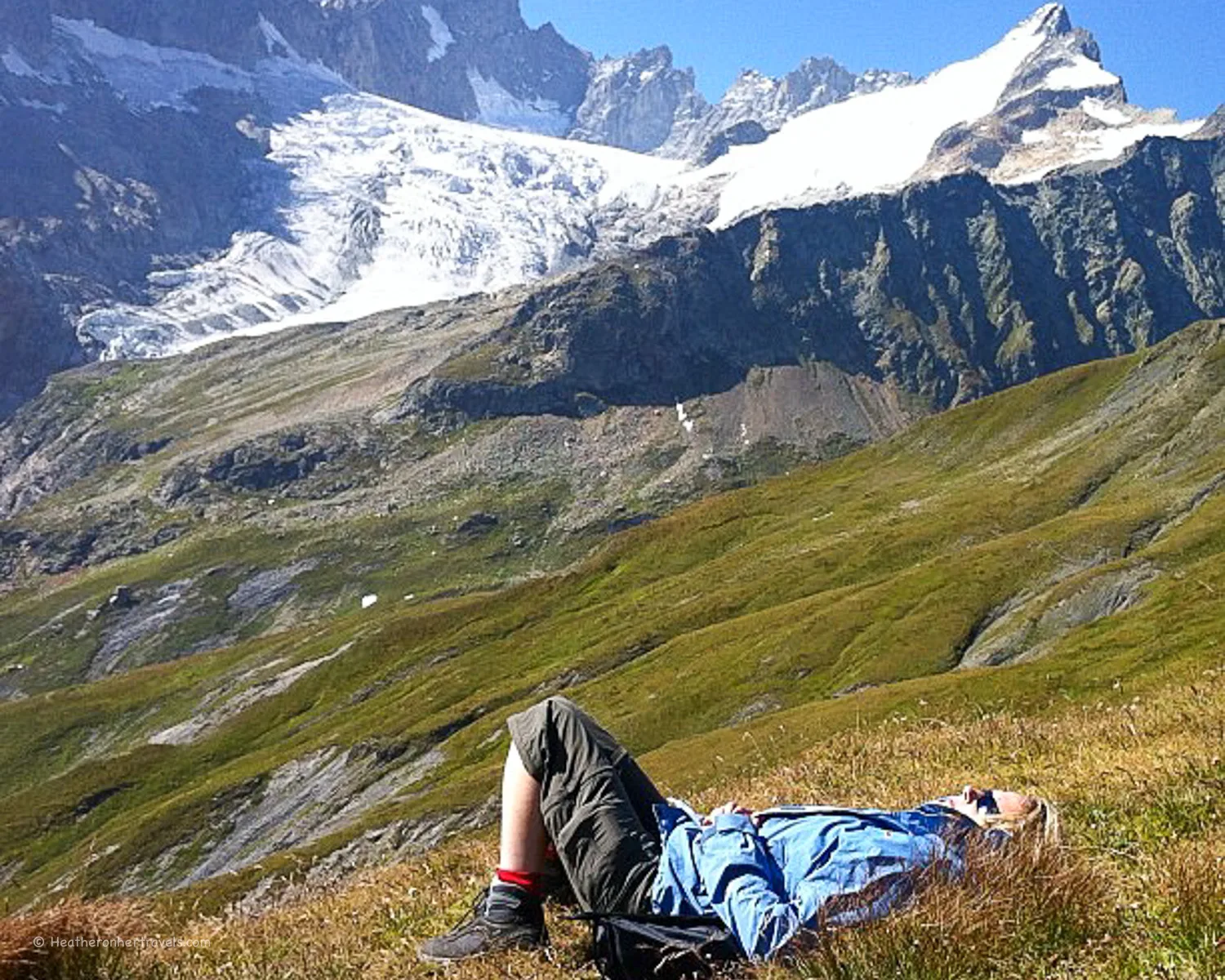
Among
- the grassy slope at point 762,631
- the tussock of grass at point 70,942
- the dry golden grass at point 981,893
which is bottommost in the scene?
the grassy slope at point 762,631

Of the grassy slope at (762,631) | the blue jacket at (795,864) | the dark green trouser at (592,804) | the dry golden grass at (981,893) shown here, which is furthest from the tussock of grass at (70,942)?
the grassy slope at (762,631)

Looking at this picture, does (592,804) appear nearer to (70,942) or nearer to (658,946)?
(658,946)

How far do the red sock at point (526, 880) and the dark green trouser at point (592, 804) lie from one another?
1.15 ft

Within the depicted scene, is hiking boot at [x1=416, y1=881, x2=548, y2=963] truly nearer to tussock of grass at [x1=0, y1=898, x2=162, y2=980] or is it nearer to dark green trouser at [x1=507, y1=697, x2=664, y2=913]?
dark green trouser at [x1=507, y1=697, x2=664, y2=913]

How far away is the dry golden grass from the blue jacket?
0.38 metres

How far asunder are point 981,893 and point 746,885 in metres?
1.75

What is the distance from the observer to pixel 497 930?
879 centimetres

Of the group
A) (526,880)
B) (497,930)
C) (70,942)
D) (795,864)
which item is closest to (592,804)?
(526,880)

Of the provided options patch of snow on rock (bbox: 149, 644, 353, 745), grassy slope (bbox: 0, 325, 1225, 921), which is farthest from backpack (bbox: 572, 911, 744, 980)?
patch of snow on rock (bbox: 149, 644, 353, 745)

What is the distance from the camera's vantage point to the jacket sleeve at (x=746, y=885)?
6738 mm

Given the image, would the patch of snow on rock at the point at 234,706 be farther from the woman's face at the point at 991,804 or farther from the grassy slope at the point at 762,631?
the woman's face at the point at 991,804

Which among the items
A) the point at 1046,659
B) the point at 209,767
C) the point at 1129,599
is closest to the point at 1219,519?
the point at 1129,599

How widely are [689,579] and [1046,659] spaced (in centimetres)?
7525

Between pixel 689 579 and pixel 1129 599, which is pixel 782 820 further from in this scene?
pixel 689 579
